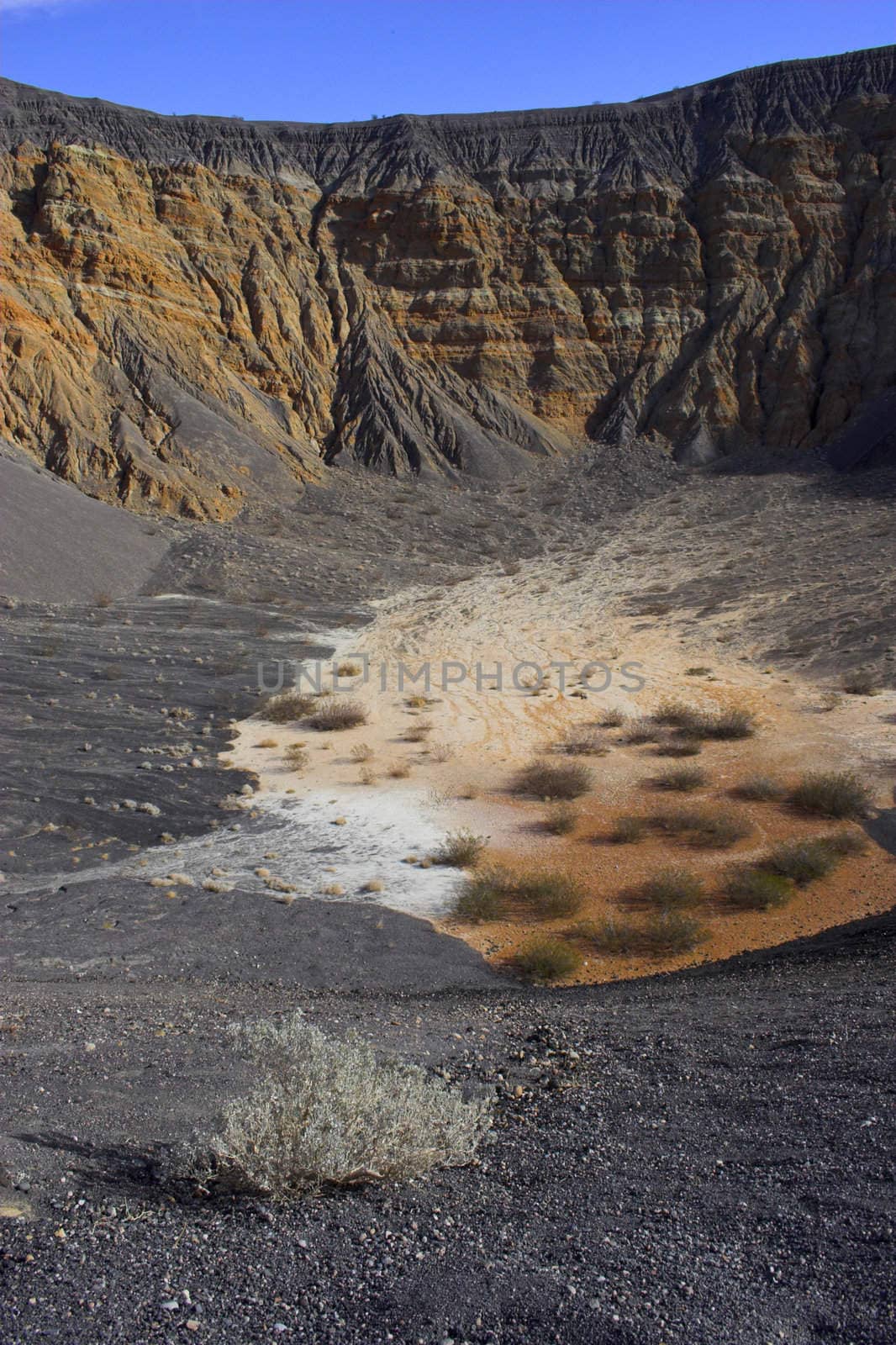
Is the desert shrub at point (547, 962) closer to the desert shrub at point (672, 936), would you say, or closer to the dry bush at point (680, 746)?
the desert shrub at point (672, 936)

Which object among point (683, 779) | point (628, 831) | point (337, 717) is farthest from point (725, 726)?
point (337, 717)

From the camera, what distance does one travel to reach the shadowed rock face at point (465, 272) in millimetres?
35062

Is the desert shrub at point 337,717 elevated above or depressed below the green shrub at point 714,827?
above

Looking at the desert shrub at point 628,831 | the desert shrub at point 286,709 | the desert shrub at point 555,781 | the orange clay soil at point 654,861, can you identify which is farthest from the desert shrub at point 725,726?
the desert shrub at point 286,709

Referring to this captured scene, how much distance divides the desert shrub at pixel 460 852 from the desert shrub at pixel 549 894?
78 cm

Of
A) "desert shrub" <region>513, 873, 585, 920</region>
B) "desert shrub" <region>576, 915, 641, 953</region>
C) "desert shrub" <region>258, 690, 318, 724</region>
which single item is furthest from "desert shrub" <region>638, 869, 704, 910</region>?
"desert shrub" <region>258, 690, 318, 724</region>

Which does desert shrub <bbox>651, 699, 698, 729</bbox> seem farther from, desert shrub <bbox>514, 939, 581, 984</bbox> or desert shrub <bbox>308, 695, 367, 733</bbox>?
desert shrub <bbox>514, 939, 581, 984</bbox>

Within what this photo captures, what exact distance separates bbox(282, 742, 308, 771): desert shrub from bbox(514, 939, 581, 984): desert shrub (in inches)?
254

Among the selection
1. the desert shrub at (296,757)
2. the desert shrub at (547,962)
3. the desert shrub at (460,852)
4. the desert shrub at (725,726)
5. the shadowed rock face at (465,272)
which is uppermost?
the shadowed rock face at (465,272)

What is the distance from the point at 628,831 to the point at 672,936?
2727 millimetres

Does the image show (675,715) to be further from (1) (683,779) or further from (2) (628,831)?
(2) (628,831)

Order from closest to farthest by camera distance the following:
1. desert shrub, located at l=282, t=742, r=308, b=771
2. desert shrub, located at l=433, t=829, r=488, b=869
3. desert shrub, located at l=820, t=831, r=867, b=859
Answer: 1. desert shrub, located at l=820, t=831, r=867, b=859
2. desert shrub, located at l=433, t=829, r=488, b=869
3. desert shrub, located at l=282, t=742, r=308, b=771

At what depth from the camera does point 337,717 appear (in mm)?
16125

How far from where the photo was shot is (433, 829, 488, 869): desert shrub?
35.6ft
